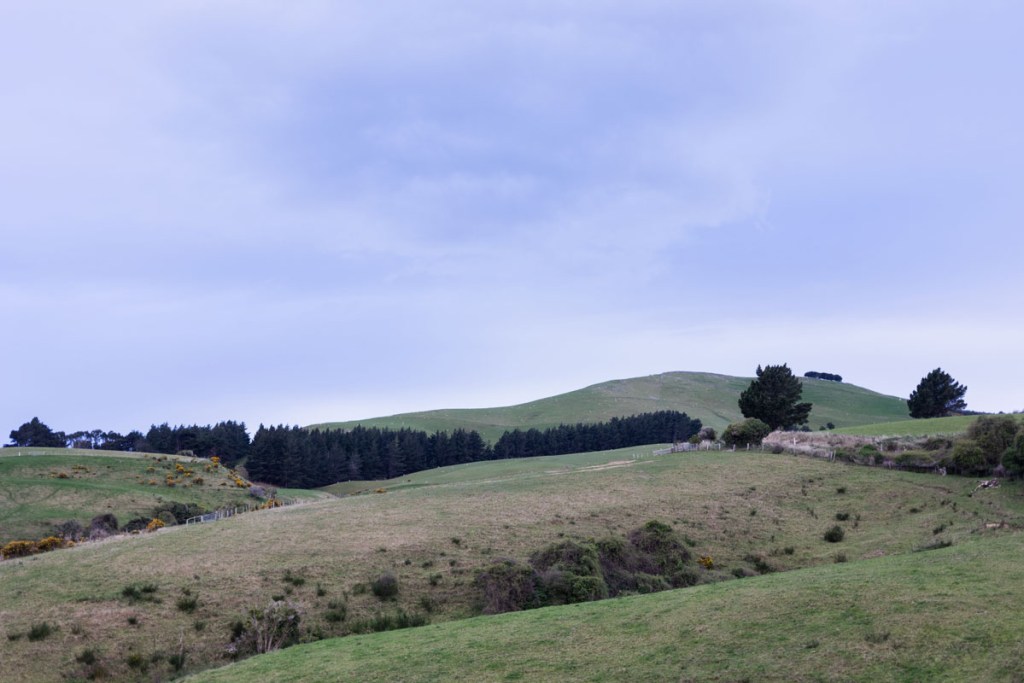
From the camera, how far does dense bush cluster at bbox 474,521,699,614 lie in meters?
29.1

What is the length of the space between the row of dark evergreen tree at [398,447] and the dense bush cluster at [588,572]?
3548 inches

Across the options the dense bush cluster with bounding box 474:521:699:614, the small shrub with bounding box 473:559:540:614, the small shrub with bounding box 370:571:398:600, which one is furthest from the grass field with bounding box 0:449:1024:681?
the dense bush cluster with bounding box 474:521:699:614

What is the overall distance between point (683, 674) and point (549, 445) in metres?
125

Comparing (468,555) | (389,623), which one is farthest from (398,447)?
(389,623)

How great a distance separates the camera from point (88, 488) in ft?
220

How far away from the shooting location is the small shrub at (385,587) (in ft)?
98.7

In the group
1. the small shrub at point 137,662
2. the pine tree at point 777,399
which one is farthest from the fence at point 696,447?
the small shrub at point 137,662

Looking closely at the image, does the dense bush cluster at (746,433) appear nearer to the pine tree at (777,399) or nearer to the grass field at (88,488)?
the pine tree at (777,399)

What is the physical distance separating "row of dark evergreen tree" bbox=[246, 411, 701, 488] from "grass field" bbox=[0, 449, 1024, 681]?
2662 inches

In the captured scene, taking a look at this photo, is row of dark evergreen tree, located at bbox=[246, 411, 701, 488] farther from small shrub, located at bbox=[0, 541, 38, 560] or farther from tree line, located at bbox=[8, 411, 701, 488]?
small shrub, located at bbox=[0, 541, 38, 560]

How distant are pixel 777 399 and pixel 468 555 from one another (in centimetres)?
5817

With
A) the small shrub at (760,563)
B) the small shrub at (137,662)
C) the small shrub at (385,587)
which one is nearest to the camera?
the small shrub at (137,662)

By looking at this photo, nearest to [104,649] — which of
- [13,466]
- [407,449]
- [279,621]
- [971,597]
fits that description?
[279,621]

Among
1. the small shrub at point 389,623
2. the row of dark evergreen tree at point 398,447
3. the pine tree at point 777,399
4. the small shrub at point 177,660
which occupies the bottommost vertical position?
the small shrub at point 177,660
